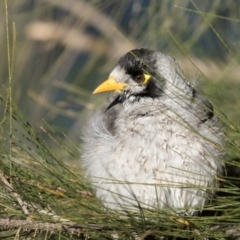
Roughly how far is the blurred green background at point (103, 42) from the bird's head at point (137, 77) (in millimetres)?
170

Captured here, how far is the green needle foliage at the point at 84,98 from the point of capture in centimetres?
257

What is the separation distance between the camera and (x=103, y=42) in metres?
4.55

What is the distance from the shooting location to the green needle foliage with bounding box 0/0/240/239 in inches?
101

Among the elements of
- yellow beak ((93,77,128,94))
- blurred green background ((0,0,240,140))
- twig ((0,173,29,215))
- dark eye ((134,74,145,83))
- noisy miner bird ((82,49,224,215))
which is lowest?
twig ((0,173,29,215))

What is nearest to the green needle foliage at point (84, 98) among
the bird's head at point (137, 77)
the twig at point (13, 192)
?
the twig at point (13, 192)

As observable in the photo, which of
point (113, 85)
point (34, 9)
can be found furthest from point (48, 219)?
point (34, 9)

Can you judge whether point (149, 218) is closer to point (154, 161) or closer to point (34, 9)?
point (154, 161)

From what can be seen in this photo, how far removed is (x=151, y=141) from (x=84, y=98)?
1408mm

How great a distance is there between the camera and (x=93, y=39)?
5793mm

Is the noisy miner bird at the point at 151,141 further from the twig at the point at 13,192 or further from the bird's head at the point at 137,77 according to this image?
the twig at the point at 13,192

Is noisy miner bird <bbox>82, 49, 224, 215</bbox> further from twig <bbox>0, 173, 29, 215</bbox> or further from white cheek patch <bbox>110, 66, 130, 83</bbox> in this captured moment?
twig <bbox>0, 173, 29, 215</bbox>

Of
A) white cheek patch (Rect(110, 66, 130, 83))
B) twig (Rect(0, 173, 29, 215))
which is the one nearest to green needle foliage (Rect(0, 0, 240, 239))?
twig (Rect(0, 173, 29, 215))

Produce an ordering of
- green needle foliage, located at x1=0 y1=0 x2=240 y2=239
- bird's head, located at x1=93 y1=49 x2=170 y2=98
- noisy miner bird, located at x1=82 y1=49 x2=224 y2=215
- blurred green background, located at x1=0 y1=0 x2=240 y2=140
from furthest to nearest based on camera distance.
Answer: blurred green background, located at x1=0 y1=0 x2=240 y2=140
bird's head, located at x1=93 y1=49 x2=170 y2=98
noisy miner bird, located at x1=82 y1=49 x2=224 y2=215
green needle foliage, located at x1=0 y1=0 x2=240 y2=239

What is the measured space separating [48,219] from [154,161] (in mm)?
771
